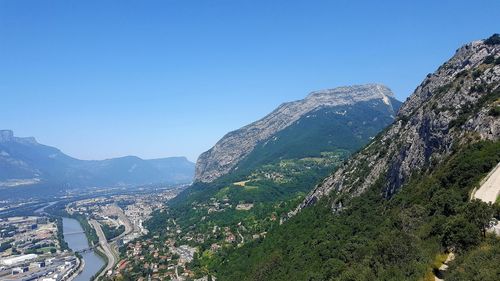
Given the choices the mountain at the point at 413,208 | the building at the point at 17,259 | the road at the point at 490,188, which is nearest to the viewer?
the mountain at the point at 413,208

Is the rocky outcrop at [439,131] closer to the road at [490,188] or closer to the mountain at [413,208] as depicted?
the mountain at [413,208]

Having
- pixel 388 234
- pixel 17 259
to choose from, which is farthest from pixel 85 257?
pixel 388 234

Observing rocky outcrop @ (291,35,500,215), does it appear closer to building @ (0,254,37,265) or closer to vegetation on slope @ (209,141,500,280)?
vegetation on slope @ (209,141,500,280)

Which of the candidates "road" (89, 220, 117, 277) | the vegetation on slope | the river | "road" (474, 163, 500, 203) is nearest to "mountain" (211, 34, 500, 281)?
the vegetation on slope

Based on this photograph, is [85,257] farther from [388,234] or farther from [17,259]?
[388,234]

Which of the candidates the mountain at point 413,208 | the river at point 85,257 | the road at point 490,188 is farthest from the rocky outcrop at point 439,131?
the river at point 85,257
